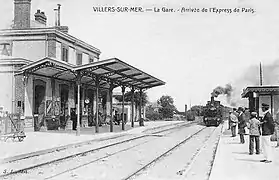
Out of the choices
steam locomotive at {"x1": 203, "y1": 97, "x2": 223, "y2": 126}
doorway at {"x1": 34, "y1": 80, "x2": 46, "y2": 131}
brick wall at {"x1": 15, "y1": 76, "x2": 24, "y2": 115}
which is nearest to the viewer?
brick wall at {"x1": 15, "y1": 76, "x2": 24, "y2": 115}

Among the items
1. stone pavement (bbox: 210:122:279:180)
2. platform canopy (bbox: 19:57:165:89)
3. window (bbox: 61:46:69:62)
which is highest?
window (bbox: 61:46:69:62)

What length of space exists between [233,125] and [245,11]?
461 inches

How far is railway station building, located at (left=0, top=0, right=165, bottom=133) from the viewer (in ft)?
→ 57.8

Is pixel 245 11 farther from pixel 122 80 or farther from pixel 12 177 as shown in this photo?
pixel 122 80

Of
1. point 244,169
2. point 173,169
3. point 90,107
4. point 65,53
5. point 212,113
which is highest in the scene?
point 65,53

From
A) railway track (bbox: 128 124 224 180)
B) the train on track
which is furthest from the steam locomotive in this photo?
railway track (bbox: 128 124 224 180)

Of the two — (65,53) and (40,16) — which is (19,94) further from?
(40,16)

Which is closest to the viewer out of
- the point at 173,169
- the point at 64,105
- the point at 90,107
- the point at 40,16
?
the point at 173,169

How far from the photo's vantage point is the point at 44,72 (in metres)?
19.9

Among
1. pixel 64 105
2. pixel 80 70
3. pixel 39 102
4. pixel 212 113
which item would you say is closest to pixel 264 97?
pixel 80 70

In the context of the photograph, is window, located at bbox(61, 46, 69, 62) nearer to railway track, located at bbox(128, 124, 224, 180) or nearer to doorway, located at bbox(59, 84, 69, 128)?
doorway, located at bbox(59, 84, 69, 128)

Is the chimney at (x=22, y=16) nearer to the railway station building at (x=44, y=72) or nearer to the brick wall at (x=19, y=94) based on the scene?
the railway station building at (x=44, y=72)

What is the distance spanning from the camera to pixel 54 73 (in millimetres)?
20391

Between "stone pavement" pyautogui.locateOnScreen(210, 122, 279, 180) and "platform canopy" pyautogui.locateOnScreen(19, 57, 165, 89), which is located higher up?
"platform canopy" pyautogui.locateOnScreen(19, 57, 165, 89)
